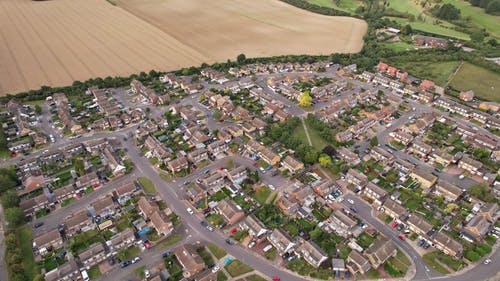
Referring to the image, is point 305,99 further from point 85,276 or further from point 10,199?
point 10,199

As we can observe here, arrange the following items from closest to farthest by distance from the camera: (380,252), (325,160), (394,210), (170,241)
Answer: (380,252), (170,241), (394,210), (325,160)

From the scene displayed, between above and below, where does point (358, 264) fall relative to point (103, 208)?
above

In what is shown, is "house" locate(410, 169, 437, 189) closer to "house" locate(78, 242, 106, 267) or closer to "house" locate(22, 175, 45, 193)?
"house" locate(78, 242, 106, 267)

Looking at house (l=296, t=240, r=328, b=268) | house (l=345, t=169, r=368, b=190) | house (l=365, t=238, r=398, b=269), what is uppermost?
house (l=345, t=169, r=368, b=190)

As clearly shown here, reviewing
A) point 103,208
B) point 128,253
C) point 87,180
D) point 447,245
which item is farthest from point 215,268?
point 447,245

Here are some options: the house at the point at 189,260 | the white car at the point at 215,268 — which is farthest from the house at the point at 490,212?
the house at the point at 189,260

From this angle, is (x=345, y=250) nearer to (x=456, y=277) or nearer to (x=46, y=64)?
(x=456, y=277)

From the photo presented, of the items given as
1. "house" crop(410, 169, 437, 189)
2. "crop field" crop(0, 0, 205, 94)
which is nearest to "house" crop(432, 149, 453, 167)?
"house" crop(410, 169, 437, 189)
